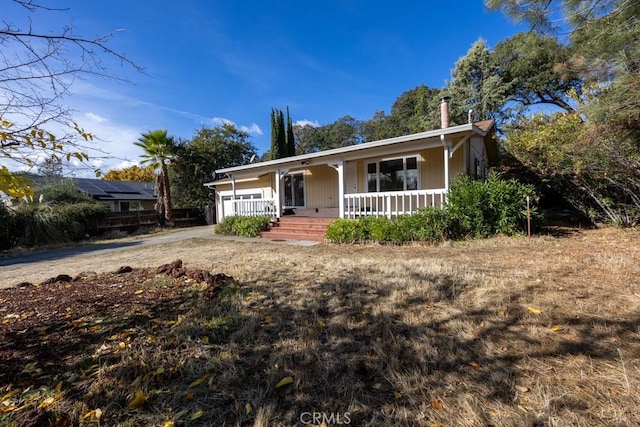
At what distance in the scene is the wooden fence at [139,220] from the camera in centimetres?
1620

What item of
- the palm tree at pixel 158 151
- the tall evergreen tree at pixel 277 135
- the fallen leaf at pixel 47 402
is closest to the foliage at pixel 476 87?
the tall evergreen tree at pixel 277 135

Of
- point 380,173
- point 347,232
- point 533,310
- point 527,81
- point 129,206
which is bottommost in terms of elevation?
point 533,310

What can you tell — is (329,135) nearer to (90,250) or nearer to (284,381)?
(90,250)

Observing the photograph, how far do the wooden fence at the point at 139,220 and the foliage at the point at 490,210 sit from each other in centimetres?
1723

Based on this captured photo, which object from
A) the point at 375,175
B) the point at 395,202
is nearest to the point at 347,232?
the point at 395,202

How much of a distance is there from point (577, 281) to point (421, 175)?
7030mm

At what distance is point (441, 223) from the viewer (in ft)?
24.2

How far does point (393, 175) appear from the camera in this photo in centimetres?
1108

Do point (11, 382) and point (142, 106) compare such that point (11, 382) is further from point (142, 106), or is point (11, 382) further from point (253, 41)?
point (253, 41)

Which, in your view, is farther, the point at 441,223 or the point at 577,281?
the point at 441,223

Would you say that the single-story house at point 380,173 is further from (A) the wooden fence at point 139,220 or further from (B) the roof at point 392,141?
(A) the wooden fence at point 139,220

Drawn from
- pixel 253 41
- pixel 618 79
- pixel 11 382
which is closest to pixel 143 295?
pixel 11 382

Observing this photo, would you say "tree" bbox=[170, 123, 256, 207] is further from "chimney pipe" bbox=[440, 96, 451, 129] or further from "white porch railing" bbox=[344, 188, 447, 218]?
"chimney pipe" bbox=[440, 96, 451, 129]

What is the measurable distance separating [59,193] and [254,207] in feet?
39.5
